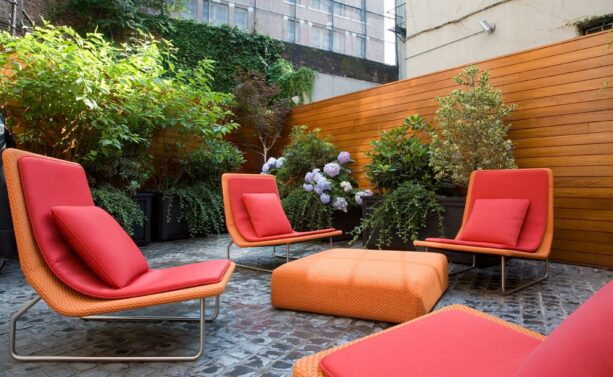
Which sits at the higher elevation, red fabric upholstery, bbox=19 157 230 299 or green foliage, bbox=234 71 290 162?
green foliage, bbox=234 71 290 162

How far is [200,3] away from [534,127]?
40.7 feet

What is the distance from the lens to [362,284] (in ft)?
7.27

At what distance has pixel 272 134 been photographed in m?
7.53

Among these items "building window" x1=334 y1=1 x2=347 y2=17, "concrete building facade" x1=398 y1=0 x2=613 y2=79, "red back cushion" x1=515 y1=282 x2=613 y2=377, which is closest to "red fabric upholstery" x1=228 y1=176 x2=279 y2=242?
"red back cushion" x1=515 y1=282 x2=613 y2=377

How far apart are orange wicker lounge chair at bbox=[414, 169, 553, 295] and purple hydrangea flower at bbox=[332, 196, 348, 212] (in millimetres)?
1980

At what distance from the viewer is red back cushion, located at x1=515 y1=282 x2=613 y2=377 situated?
0.55m

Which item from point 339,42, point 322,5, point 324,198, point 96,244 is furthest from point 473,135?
point 339,42

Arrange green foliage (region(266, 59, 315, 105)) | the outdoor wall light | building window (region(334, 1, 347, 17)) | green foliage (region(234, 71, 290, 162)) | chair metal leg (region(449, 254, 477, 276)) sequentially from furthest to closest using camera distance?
building window (region(334, 1, 347, 17)), green foliage (region(266, 59, 315, 105)), the outdoor wall light, green foliage (region(234, 71, 290, 162)), chair metal leg (region(449, 254, 477, 276))

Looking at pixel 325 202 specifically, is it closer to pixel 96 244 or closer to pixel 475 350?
pixel 96 244

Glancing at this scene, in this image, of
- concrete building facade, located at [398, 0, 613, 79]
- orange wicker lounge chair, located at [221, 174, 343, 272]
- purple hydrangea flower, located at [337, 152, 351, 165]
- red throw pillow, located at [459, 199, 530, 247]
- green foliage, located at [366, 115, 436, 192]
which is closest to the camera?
red throw pillow, located at [459, 199, 530, 247]

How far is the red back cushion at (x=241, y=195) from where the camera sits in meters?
3.73

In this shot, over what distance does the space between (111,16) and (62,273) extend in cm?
949

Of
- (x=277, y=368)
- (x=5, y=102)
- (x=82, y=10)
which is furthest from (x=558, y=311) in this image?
(x=82, y=10)

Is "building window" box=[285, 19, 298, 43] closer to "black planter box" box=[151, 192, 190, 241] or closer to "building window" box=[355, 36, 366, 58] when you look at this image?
"building window" box=[355, 36, 366, 58]
